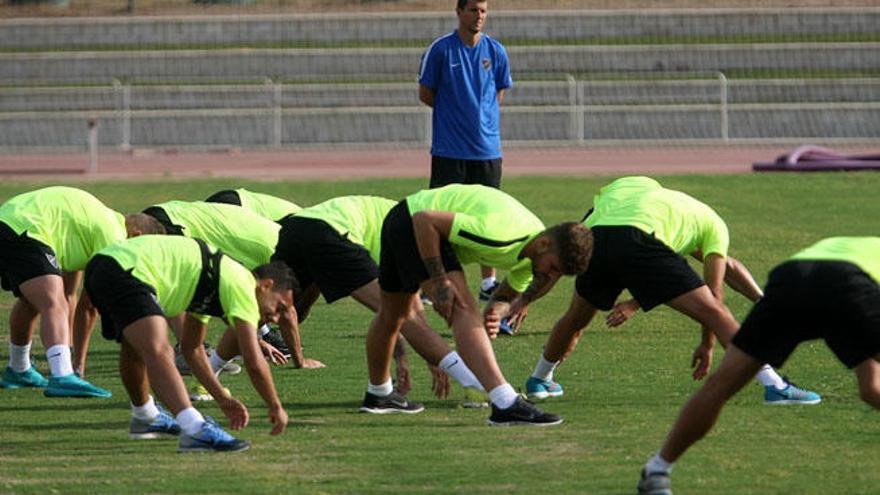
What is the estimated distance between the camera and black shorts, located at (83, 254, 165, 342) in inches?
339

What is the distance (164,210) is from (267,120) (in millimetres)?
21207

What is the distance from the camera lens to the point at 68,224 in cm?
1080

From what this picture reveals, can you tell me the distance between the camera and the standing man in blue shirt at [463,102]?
14.3 meters

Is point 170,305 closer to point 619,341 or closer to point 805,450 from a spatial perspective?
point 805,450

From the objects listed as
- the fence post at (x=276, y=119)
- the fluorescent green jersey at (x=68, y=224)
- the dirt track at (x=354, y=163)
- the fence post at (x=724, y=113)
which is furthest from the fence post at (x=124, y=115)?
the fluorescent green jersey at (x=68, y=224)

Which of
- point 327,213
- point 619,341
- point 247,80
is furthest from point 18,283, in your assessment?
A: point 247,80

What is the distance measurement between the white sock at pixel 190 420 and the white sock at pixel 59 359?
214 cm

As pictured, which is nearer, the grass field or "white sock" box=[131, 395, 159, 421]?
the grass field

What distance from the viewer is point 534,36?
37.3m

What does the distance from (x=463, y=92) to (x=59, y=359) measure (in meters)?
4.91

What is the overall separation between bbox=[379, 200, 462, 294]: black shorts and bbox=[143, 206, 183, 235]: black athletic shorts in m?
2.14

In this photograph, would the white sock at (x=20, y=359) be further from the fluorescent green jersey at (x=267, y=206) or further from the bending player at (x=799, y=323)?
the bending player at (x=799, y=323)

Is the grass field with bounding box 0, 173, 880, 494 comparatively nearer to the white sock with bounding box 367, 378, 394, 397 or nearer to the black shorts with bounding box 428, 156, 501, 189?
the white sock with bounding box 367, 378, 394, 397

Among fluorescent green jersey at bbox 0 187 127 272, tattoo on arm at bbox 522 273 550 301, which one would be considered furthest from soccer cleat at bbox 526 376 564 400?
fluorescent green jersey at bbox 0 187 127 272
